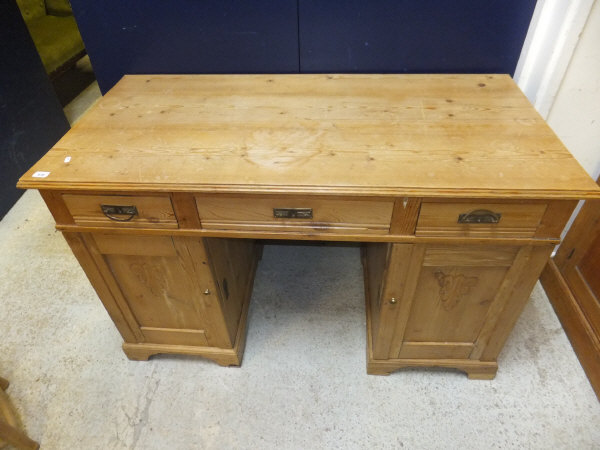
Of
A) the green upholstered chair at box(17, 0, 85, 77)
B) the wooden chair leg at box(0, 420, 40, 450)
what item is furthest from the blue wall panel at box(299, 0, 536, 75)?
the green upholstered chair at box(17, 0, 85, 77)

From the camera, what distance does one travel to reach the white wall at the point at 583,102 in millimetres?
1282

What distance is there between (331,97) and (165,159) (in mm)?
545

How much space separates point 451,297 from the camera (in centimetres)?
118

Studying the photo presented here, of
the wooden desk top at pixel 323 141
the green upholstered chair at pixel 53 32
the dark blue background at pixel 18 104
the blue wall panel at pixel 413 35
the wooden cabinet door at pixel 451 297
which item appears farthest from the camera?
the green upholstered chair at pixel 53 32

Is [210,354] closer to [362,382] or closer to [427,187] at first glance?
[362,382]

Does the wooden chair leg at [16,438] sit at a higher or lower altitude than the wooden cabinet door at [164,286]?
lower

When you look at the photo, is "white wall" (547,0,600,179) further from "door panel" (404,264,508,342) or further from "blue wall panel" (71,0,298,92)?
"blue wall panel" (71,0,298,92)

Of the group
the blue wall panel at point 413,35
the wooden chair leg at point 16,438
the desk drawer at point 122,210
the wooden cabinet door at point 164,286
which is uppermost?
the blue wall panel at point 413,35

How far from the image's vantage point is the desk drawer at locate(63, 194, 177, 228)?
0.99 meters

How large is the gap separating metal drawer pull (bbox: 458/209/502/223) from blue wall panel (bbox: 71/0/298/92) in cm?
82

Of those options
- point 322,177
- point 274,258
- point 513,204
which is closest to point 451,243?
point 513,204

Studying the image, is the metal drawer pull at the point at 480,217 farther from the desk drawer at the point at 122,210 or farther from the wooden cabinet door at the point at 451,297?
the desk drawer at the point at 122,210

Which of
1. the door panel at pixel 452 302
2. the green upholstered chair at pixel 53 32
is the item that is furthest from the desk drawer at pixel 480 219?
the green upholstered chair at pixel 53 32

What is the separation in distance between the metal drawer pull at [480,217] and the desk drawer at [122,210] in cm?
73
